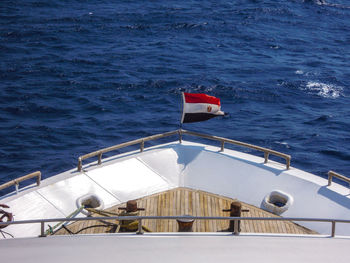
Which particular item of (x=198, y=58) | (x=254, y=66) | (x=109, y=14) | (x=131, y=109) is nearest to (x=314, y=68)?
(x=254, y=66)

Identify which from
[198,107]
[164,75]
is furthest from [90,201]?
[164,75]

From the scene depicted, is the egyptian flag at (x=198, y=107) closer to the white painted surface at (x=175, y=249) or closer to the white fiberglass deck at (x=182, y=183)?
the white fiberglass deck at (x=182, y=183)

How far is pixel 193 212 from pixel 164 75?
3043 centimetres

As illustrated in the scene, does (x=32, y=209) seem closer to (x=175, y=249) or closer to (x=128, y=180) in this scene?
(x=128, y=180)

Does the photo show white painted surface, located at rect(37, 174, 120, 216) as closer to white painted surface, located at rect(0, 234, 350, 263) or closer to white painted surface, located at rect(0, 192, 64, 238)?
white painted surface, located at rect(0, 192, 64, 238)

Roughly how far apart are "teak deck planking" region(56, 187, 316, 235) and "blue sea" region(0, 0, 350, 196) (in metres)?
14.6

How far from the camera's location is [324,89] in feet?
152

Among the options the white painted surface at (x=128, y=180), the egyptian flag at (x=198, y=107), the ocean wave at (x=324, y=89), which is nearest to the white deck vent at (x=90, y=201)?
the white painted surface at (x=128, y=180)

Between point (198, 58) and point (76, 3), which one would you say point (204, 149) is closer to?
point (198, 58)

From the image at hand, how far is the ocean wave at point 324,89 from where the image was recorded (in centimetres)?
4547

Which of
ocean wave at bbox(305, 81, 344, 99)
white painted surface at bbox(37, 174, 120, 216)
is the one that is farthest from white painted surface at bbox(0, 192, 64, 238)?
ocean wave at bbox(305, 81, 344, 99)

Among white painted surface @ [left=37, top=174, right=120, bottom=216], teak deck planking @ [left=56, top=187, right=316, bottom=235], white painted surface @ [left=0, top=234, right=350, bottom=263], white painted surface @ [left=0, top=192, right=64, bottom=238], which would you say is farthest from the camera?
white painted surface @ [left=37, top=174, right=120, bottom=216]

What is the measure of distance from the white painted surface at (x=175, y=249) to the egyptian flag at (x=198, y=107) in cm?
811

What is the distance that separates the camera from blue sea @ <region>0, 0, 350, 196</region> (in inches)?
1480
